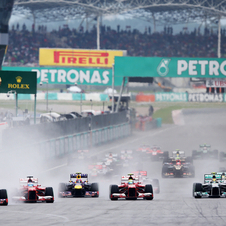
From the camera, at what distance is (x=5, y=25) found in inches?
1877

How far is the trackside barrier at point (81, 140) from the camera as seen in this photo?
30.7m

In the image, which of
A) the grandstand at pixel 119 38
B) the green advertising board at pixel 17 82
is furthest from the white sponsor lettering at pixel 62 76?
the grandstand at pixel 119 38

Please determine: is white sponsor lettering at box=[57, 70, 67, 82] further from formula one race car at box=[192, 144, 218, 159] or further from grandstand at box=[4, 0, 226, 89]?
grandstand at box=[4, 0, 226, 89]

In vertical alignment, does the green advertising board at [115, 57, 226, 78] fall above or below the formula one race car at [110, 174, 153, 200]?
above

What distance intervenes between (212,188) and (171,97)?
62420 millimetres

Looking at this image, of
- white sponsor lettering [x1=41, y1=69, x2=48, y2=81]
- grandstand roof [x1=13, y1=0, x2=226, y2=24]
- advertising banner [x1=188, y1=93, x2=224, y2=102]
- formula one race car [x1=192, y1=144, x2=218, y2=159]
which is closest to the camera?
formula one race car [x1=192, y1=144, x2=218, y2=159]

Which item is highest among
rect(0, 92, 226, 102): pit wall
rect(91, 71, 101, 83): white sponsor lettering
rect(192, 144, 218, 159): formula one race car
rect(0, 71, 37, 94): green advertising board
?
rect(91, 71, 101, 83): white sponsor lettering

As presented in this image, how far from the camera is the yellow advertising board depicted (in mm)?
80500

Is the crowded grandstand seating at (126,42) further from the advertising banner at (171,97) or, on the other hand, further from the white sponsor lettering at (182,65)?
the white sponsor lettering at (182,65)

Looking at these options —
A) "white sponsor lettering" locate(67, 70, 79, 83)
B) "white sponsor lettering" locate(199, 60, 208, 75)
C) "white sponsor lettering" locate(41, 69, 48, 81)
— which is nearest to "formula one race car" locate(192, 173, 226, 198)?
Result: "white sponsor lettering" locate(199, 60, 208, 75)

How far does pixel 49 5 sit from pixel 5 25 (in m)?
45.8

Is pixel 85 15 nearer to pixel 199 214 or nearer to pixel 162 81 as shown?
pixel 162 81

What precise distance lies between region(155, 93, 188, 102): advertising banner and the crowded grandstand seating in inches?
732

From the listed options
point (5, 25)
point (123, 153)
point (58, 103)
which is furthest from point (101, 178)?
point (58, 103)
